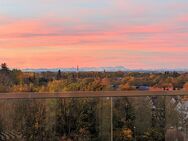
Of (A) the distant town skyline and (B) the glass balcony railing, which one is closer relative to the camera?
(B) the glass balcony railing

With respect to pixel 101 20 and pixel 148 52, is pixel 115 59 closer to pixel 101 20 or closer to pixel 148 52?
pixel 148 52

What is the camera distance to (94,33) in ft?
32.0

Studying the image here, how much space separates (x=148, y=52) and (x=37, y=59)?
89.2 inches

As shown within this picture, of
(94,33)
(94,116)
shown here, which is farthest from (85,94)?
(94,33)

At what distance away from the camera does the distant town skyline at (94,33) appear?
8.66 m

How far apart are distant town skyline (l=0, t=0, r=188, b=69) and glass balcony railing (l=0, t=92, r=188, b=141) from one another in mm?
3651

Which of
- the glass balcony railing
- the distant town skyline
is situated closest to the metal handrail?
the glass balcony railing

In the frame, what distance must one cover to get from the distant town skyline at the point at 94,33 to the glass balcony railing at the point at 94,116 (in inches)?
144

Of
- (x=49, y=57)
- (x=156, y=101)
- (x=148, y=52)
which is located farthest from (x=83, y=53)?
(x=156, y=101)

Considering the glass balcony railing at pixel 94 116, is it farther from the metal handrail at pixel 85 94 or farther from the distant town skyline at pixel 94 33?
the distant town skyline at pixel 94 33

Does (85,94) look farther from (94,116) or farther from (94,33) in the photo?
(94,33)

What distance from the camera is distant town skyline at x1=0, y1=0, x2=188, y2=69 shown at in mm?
8656

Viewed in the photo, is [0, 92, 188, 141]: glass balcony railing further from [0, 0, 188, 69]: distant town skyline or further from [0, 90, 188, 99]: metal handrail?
[0, 0, 188, 69]: distant town skyline

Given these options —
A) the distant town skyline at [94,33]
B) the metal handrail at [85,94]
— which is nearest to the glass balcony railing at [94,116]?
the metal handrail at [85,94]
